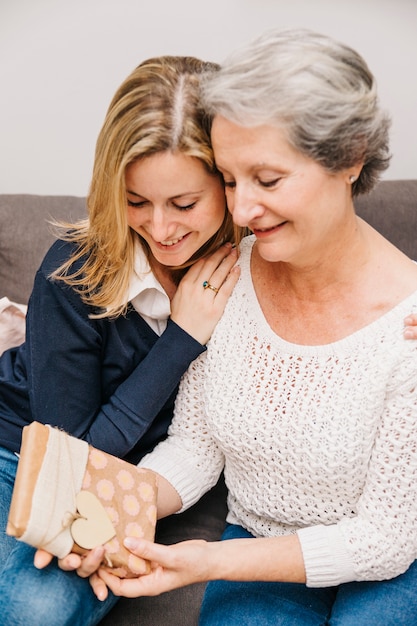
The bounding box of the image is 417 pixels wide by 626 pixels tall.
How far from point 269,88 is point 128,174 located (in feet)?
0.97

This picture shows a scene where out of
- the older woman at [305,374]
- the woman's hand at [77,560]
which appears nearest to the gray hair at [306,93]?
the older woman at [305,374]

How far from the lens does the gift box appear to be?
1.15 meters

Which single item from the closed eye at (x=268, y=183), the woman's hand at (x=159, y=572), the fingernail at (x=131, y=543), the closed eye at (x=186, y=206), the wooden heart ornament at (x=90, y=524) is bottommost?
the woman's hand at (x=159, y=572)

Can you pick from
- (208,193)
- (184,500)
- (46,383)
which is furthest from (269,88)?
(184,500)

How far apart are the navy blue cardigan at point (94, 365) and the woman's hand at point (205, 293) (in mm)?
24

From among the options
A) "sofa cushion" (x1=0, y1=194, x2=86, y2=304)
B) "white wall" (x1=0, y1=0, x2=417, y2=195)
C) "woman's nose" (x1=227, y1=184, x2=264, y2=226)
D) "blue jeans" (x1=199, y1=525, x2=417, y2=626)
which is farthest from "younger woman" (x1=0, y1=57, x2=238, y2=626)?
"white wall" (x1=0, y1=0, x2=417, y2=195)

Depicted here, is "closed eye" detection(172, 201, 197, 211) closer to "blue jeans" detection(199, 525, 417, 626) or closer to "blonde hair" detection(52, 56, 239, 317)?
"blonde hair" detection(52, 56, 239, 317)

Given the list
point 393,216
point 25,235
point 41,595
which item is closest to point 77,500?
point 41,595

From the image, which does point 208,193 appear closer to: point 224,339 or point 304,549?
point 224,339

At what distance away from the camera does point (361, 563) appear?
1279 mm

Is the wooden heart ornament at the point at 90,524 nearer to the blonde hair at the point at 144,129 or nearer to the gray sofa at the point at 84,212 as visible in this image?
the gray sofa at the point at 84,212

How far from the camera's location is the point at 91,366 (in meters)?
1.47

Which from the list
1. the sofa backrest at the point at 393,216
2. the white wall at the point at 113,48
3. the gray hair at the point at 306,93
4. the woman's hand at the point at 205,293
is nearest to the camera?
the gray hair at the point at 306,93

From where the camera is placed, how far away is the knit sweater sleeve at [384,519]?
1.22 metres
